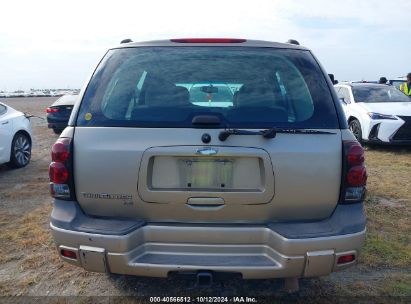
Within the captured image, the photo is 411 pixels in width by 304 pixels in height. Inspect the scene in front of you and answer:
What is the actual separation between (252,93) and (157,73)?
654 millimetres

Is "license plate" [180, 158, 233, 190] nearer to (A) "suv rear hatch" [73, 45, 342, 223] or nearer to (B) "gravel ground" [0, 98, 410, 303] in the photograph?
(A) "suv rear hatch" [73, 45, 342, 223]

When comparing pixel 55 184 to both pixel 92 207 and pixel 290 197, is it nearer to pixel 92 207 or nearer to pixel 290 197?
pixel 92 207

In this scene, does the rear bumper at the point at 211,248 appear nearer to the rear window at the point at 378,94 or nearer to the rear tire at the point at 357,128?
the rear tire at the point at 357,128

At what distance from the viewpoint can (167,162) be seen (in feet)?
7.84

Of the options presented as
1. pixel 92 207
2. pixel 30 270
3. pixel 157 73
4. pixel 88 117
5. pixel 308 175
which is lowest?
pixel 30 270

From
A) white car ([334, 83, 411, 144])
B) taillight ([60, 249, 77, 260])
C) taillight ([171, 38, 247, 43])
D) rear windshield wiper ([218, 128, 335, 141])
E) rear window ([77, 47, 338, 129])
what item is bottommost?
white car ([334, 83, 411, 144])

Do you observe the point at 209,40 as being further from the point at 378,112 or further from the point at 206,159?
the point at 378,112

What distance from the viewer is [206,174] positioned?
7.81 ft

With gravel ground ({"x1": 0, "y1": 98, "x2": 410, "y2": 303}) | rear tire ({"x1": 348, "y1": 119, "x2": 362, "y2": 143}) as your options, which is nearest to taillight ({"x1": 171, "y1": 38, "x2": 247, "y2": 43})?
gravel ground ({"x1": 0, "y1": 98, "x2": 410, "y2": 303})

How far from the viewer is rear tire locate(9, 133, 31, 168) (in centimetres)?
738

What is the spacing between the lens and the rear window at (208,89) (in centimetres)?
245

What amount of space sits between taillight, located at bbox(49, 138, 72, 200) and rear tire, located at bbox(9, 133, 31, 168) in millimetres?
5474

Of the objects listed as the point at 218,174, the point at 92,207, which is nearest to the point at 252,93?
the point at 218,174

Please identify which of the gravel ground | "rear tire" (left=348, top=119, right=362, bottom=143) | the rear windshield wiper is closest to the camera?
the rear windshield wiper
